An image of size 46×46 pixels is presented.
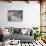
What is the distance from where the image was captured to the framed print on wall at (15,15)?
462 cm

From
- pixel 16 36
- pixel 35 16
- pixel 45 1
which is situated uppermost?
pixel 45 1

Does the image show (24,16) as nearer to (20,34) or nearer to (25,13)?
(25,13)

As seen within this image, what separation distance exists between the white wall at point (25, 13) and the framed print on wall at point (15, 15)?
116 millimetres

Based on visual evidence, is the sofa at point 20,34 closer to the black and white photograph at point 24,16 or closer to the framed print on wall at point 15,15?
the black and white photograph at point 24,16

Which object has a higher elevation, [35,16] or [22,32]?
[35,16]

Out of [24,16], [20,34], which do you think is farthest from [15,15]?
[20,34]

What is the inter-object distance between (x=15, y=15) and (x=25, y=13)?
15.6 inches

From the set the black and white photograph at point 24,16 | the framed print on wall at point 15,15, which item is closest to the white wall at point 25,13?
the black and white photograph at point 24,16

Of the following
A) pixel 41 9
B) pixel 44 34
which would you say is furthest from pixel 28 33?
pixel 41 9

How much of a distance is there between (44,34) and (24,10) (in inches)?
48.4

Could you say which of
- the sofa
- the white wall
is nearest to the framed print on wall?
the white wall

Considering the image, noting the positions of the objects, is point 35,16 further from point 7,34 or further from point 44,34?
point 7,34

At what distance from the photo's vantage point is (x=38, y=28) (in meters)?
4.62

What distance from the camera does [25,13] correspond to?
464cm
